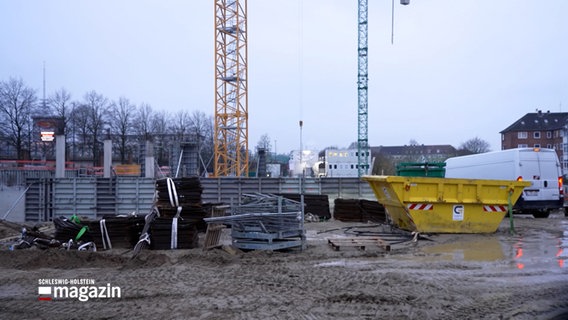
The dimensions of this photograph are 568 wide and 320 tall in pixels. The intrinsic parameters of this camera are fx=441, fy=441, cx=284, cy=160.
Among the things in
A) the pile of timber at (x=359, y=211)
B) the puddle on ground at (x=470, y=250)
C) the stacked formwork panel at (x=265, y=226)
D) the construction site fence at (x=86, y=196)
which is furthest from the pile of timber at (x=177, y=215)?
the construction site fence at (x=86, y=196)

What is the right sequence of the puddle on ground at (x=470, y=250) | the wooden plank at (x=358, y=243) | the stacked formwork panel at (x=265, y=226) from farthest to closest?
the wooden plank at (x=358, y=243) → the stacked formwork panel at (x=265, y=226) → the puddle on ground at (x=470, y=250)

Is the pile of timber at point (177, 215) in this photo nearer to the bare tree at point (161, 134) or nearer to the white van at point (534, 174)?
the white van at point (534, 174)

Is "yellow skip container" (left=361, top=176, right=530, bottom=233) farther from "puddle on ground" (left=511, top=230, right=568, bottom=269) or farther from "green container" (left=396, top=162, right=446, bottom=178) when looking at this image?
"green container" (left=396, top=162, right=446, bottom=178)

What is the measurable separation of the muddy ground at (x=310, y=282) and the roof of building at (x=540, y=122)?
67.7m

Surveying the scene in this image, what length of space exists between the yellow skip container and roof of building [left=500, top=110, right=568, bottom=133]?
6446cm

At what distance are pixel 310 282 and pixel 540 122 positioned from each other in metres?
75.9

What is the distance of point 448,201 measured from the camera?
1205cm

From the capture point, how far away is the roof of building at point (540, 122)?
6938cm

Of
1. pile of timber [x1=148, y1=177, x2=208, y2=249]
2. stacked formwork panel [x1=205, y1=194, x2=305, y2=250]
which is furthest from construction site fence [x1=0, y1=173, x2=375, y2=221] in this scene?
stacked formwork panel [x1=205, y1=194, x2=305, y2=250]

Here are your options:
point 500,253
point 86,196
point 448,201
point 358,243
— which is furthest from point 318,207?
point 86,196

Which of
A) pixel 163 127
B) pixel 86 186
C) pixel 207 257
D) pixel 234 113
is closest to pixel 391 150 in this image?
pixel 163 127

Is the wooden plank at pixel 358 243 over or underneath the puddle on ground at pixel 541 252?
over

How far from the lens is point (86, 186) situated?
20.5m

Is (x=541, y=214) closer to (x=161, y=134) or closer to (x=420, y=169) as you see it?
(x=420, y=169)
